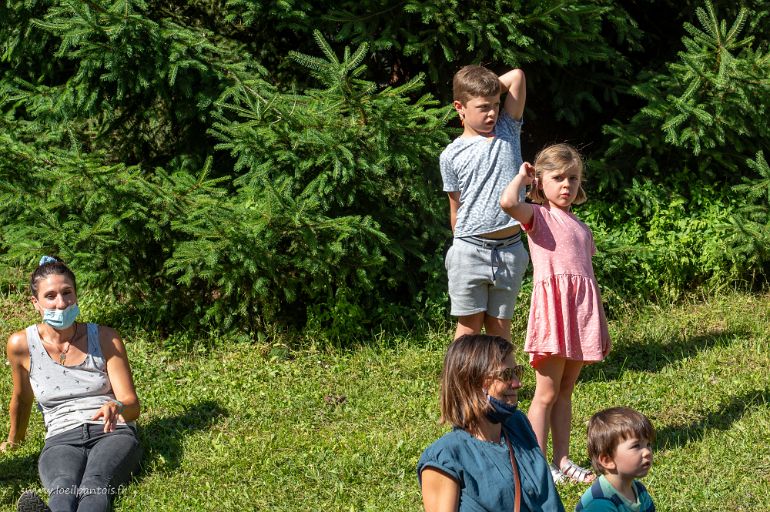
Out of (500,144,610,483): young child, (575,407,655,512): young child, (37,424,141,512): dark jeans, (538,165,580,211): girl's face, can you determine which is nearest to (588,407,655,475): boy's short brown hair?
(575,407,655,512): young child

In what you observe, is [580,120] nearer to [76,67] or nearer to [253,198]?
[253,198]

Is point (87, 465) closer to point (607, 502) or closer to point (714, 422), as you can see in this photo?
point (607, 502)

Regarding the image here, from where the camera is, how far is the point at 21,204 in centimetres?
658

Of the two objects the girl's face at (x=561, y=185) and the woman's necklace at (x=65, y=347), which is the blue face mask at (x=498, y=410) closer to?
the girl's face at (x=561, y=185)

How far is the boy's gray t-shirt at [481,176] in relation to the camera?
537cm

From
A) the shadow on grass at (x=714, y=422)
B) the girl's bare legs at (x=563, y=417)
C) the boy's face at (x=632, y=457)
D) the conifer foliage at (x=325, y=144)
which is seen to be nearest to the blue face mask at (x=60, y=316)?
the conifer foliage at (x=325, y=144)

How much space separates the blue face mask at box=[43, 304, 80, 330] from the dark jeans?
0.55 metres

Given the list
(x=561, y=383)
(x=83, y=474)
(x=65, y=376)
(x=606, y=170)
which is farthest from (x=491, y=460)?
(x=606, y=170)

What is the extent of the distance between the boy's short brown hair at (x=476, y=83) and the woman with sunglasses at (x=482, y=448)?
2.16 meters

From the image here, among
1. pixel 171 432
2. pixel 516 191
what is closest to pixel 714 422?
pixel 516 191

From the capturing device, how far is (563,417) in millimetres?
5039

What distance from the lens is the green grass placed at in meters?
4.97

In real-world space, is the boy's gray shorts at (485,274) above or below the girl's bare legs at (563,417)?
above

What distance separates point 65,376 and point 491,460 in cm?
295
